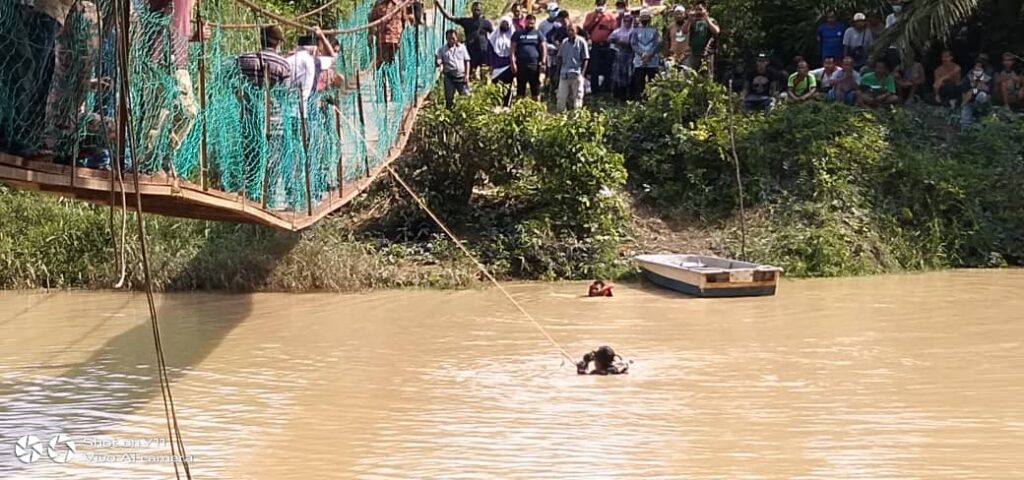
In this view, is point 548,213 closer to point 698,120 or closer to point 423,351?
point 698,120

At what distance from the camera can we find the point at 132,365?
372 inches

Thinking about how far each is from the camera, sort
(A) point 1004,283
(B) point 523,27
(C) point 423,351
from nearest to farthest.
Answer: (C) point 423,351, (A) point 1004,283, (B) point 523,27

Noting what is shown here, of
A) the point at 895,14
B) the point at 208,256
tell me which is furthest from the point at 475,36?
the point at 895,14

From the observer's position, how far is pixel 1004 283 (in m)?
12.4

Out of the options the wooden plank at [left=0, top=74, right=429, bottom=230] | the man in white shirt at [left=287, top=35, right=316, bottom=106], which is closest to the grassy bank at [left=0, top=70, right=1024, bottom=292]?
the wooden plank at [left=0, top=74, right=429, bottom=230]

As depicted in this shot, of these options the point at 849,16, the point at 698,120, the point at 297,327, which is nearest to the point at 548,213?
the point at 698,120

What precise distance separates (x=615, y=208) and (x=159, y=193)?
7202mm

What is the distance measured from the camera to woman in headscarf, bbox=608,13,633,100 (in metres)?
15.0

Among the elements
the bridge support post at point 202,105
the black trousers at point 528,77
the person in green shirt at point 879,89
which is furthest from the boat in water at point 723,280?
the bridge support post at point 202,105

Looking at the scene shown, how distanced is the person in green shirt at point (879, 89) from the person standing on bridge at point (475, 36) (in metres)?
3.66

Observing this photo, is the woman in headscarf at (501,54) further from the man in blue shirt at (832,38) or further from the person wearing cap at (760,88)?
the man in blue shirt at (832,38)

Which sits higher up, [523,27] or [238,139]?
[523,27]

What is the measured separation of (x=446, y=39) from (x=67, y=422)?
6.87 metres

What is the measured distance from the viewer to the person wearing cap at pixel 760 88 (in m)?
14.9
